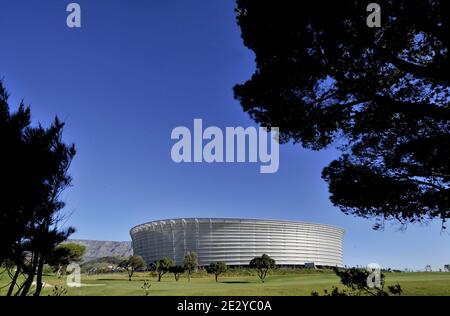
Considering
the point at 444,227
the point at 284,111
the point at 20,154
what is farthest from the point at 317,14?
the point at 20,154

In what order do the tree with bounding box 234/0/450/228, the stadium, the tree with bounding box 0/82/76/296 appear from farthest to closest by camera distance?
the stadium, the tree with bounding box 234/0/450/228, the tree with bounding box 0/82/76/296

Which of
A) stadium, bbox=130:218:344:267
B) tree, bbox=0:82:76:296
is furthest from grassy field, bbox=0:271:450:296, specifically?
stadium, bbox=130:218:344:267

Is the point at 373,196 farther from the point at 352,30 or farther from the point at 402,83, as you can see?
the point at 352,30

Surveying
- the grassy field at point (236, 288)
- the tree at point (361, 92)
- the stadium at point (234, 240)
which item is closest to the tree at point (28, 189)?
the tree at point (361, 92)

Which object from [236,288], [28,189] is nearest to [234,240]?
[236,288]

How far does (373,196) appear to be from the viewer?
9.96m

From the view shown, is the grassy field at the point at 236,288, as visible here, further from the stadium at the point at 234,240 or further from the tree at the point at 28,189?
the stadium at the point at 234,240

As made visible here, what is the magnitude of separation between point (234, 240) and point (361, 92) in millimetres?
148465

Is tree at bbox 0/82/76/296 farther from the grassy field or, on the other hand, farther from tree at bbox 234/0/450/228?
the grassy field

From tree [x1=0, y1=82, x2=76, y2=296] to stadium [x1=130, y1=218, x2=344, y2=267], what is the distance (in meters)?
144

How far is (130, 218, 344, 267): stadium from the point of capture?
492 feet

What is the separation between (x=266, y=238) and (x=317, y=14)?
155 m

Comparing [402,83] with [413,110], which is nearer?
[413,110]

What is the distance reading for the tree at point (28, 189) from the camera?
21.1ft
